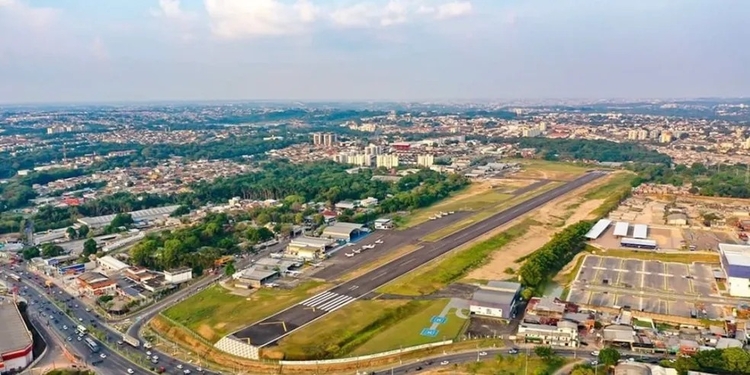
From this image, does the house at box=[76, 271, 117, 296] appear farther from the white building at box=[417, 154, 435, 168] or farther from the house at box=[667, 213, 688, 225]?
the white building at box=[417, 154, 435, 168]

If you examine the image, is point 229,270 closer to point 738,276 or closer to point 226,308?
point 226,308

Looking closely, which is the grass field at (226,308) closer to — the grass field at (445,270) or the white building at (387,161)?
the grass field at (445,270)

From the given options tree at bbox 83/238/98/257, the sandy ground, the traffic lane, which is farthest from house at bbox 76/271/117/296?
the sandy ground

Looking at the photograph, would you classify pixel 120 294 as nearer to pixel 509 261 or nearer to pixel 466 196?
pixel 509 261

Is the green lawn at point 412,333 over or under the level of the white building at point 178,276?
over

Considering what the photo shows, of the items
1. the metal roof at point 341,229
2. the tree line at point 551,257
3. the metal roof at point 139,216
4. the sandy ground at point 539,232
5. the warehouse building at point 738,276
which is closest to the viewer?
the warehouse building at point 738,276

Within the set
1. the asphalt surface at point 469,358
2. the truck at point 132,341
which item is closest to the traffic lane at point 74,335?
the truck at point 132,341
